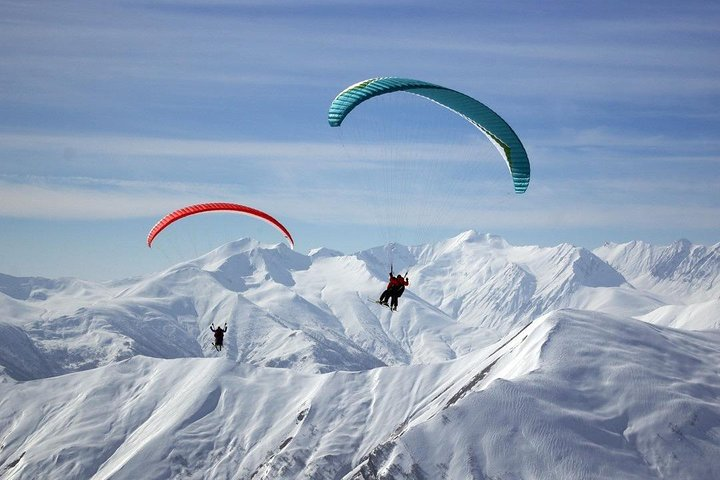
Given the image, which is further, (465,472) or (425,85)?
(465,472)

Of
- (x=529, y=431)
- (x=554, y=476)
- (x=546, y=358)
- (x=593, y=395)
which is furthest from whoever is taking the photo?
(x=546, y=358)

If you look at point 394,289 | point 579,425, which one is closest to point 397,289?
point 394,289

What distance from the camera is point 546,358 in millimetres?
176000

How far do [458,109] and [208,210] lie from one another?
2368 cm

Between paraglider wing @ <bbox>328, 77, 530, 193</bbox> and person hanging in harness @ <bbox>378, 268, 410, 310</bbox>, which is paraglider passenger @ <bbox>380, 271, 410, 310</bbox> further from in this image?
paraglider wing @ <bbox>328, 77, 530, 193</bbox>

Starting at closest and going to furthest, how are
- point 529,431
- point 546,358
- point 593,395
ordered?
point 529,431 < point 593,395 < point 546,358

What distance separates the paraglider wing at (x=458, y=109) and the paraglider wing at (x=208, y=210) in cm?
1495

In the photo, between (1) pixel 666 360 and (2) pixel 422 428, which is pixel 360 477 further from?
(1) pixel 666 360

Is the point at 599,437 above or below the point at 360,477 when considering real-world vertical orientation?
above

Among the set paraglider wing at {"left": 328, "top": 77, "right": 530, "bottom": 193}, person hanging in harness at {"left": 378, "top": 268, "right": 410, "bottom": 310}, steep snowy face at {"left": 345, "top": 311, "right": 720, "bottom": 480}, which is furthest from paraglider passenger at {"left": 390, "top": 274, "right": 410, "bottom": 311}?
steep snowy face at {"left": 345, "top": 311, "right": 720, "bottom": 480}

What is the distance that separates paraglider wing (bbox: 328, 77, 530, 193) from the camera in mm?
62750

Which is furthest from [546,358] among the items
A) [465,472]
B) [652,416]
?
[465,472]

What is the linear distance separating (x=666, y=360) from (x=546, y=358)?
25022mm

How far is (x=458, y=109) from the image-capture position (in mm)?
66188
